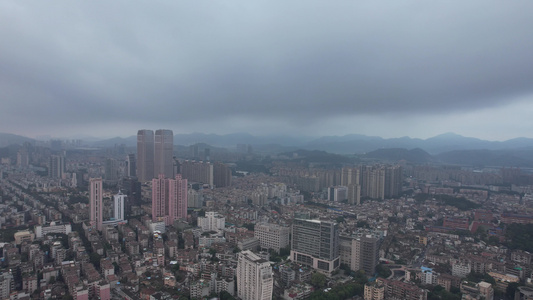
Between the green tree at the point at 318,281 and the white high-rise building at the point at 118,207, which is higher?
the white high-rise building at the point at 118,207

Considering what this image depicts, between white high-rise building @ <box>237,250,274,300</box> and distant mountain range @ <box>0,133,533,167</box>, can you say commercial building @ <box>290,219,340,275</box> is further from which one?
distant mountain range @ <box>0,133,533,167</box>

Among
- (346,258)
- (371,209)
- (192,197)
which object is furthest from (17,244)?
(371,209)

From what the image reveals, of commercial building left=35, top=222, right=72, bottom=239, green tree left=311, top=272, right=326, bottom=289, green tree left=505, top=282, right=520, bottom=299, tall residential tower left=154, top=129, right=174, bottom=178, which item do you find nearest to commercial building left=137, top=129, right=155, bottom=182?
tall residential tower left=154, top=129, right=174, bottom=178

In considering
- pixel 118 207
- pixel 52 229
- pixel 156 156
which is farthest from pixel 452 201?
pixel 156 156

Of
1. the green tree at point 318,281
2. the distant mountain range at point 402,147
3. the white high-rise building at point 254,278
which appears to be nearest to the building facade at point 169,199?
the white high-rise building at point 254,278

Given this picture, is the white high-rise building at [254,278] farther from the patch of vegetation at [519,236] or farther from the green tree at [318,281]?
the patch of vegetation at [519,236]

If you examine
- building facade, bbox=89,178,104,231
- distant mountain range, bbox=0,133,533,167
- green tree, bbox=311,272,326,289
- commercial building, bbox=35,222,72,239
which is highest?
distant mountain range, bbox=0,133,533,167
